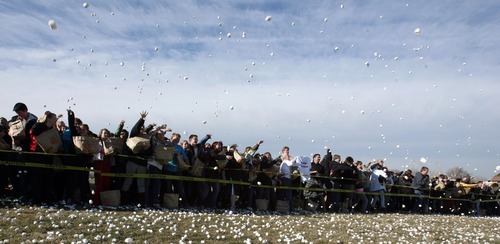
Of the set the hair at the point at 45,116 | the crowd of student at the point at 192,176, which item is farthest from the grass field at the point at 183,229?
the hair at the point at 45,116

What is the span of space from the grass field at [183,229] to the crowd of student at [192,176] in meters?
1.36

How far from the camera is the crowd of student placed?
1253 cm

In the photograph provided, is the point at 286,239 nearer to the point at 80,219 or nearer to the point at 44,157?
the point at 80,219

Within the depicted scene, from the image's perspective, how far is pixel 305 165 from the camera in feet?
62.6

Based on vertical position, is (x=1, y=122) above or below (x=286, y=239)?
above

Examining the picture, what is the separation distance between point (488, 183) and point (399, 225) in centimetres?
1817

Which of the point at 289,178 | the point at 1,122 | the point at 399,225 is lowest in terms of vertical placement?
the point at 399,225

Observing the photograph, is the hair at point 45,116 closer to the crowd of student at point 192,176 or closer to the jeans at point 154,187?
the crowd of student at point 192,176

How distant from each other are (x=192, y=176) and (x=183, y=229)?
5.05m

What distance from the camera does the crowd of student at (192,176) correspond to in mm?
12531

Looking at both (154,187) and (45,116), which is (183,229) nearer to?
(154,187)

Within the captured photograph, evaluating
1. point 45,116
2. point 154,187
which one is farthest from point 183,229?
point 45,116

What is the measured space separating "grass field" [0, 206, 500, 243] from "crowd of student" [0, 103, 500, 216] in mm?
1360

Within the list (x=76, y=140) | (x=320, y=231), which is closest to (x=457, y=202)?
(x=320, y=231)
